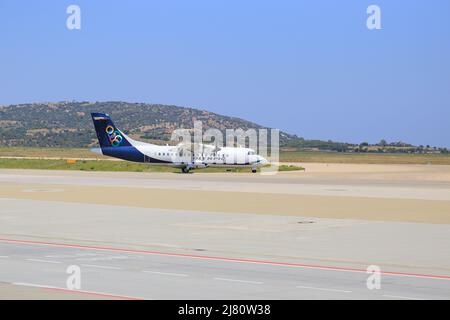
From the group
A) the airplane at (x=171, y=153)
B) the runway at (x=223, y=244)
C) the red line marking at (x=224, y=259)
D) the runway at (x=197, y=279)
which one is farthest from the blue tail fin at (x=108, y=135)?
the runway at (x=197, y=279)

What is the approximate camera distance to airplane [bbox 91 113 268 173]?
96.4 m

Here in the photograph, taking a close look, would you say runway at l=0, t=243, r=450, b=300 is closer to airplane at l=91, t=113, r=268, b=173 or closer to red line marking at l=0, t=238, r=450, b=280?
red line marking at l=0, t=238, r=450, b=280

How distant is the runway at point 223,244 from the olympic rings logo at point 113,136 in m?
40.4

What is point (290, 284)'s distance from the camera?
2172cm

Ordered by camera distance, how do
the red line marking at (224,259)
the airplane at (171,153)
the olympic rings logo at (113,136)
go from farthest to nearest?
the olympic rings logo at (113,136), the airplane at (171,153), the red line marking at (224,259)

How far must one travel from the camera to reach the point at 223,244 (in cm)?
3044

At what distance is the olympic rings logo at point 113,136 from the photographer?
3871 inches

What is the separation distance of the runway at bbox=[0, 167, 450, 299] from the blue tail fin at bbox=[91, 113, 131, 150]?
4040 centimetres

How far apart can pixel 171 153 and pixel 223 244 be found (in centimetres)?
A: 6640

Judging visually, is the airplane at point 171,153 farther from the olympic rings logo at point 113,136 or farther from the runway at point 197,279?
the runway at point 197,279

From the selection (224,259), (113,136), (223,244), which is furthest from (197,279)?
(113,136)

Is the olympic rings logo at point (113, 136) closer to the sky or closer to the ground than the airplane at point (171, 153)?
closer to the sky
